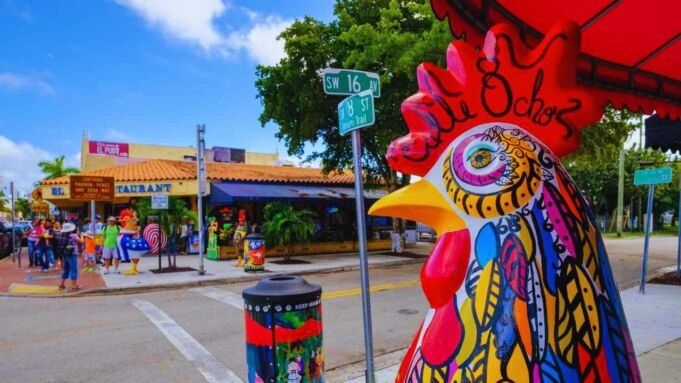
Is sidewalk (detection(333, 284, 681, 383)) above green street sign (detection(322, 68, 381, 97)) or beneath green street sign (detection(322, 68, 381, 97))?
beneath

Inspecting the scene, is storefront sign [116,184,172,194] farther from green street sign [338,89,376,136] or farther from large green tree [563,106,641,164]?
green street sign [338,89,376,136]

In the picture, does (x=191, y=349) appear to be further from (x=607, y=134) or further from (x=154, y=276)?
(x=607, y=134)

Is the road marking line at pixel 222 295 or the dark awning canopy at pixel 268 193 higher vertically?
the dark awning canopy at pixel 268 193

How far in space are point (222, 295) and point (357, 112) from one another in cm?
770

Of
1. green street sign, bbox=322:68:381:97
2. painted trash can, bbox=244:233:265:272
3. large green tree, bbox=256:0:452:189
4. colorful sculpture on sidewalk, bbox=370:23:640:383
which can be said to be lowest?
Answer: painted trash can, bbox=244:233:265:272

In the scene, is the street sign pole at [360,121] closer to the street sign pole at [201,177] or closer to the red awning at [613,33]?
the red awning at [613,33]

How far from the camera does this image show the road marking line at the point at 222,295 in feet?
29.9

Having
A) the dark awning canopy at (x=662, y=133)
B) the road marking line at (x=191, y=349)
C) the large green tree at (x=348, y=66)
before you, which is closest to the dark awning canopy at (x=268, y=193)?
the large green tree at (x=348, y=66)

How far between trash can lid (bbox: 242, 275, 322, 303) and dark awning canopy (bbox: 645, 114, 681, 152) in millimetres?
7350

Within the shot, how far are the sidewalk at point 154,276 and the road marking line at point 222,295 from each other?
0.79 meters

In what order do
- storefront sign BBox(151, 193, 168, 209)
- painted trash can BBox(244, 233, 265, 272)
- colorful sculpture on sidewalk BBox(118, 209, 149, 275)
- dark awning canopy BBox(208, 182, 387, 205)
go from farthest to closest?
dark awning canopy BBox(208, 182, 387, 205) < storefront sign BBox(151, 193, 168, 209) < painted trash can BBox(244, 233, 265, 272) < colorful sculpture on sidewalk BBox(118, 209, 149, 275)

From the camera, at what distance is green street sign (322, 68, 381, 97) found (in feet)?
12.0

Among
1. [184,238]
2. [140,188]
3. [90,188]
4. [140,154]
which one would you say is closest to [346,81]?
[90,188]

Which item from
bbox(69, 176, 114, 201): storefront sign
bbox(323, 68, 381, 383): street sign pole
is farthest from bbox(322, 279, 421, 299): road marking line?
bbox(69, 176, 114, 201): storefront sign
